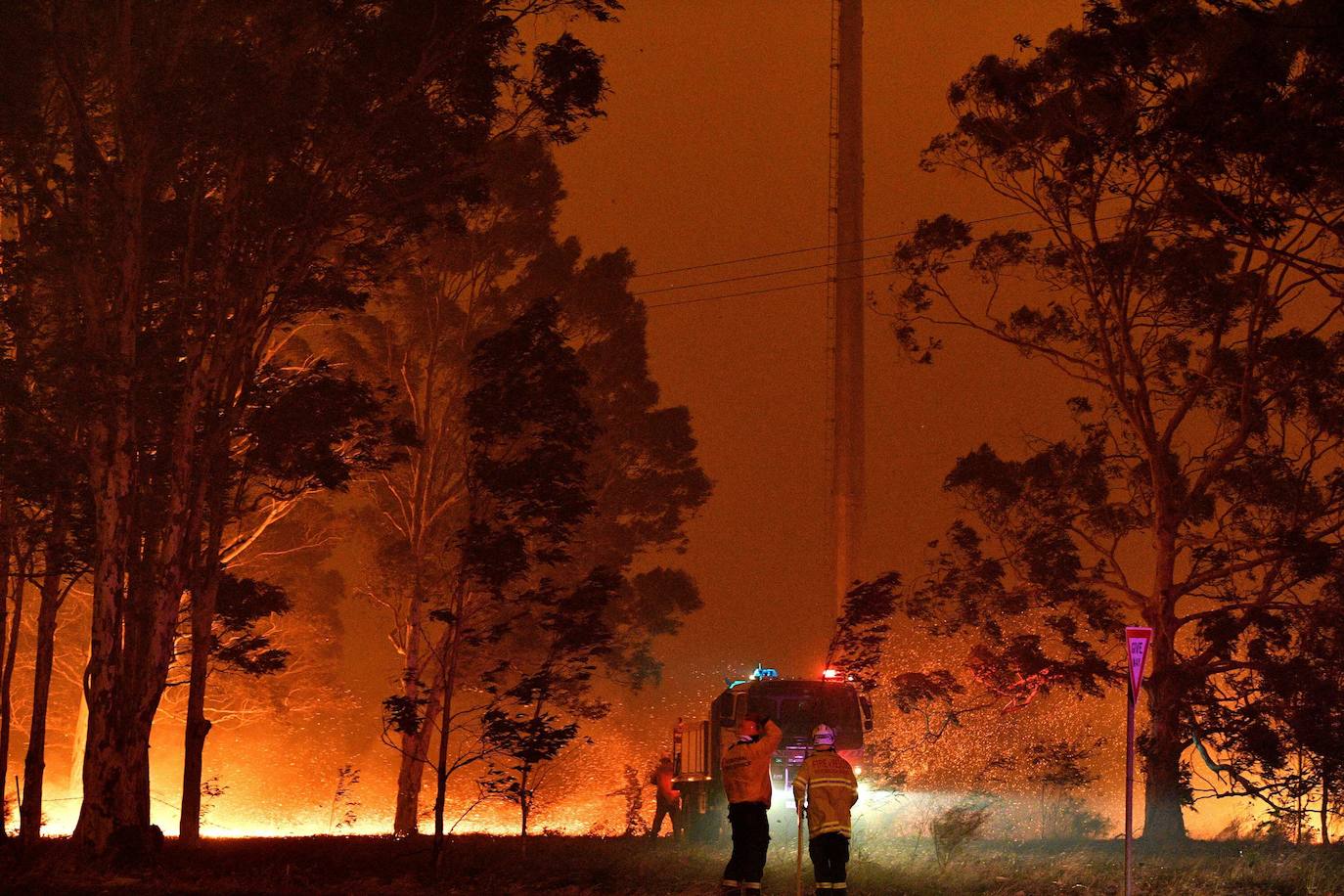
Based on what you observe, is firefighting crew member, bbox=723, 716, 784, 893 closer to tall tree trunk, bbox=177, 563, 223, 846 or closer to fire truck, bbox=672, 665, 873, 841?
fire truck, bbox=672, 665, 873, 841

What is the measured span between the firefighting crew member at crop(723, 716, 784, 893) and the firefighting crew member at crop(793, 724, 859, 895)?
0.38 m

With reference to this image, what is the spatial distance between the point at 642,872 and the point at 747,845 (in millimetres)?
3584

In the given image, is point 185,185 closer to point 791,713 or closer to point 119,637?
point 119,637

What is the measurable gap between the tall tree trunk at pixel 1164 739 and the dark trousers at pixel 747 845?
12.9 meters

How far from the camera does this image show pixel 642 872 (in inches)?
625

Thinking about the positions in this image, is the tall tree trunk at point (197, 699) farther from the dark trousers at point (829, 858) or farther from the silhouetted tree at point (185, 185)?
the dark trousers at point (829, 858)

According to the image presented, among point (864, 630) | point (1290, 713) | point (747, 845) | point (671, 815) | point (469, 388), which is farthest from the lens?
point (469, 388)

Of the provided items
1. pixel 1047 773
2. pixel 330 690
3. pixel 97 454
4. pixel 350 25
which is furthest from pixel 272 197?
pixel 330 690

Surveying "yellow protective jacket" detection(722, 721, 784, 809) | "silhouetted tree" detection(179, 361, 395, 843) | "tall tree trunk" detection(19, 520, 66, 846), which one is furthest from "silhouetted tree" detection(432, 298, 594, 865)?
"tall tree trunk" detection(19, 520, 66, 846)

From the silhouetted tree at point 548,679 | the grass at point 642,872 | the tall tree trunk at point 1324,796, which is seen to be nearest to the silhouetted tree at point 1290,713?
the tall tree trunk at point 1324,796

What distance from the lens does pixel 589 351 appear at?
36.6 metres

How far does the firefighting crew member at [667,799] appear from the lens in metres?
22.9

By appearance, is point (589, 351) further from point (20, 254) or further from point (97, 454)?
point (97, 454)

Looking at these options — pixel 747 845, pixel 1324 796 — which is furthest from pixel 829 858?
pixel 1324 796
